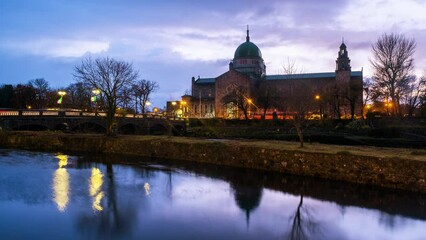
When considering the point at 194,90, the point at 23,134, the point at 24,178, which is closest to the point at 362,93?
the point at 194,90

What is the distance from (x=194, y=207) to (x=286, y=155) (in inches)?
393

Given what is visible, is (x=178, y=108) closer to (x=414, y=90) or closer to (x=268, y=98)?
(x=268, y=98)

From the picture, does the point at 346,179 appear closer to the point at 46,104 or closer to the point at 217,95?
the point at 217,95

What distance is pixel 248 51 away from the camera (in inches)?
4464

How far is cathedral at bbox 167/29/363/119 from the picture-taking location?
75438 millimetres

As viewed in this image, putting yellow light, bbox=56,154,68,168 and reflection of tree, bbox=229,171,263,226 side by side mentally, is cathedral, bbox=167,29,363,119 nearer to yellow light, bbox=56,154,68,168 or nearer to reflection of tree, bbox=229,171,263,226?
yellow light, bbox=56,154,68,168

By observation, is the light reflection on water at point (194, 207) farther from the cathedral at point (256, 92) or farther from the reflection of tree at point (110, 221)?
the cathedral at point (256, 92)

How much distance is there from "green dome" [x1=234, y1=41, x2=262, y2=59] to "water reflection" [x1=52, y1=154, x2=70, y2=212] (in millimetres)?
91269

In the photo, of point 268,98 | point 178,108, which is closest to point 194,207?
point 268,98

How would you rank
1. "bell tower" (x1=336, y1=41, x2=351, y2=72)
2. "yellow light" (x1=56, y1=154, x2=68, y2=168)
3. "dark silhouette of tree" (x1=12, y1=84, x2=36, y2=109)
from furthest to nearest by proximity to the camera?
"bell tower" (x1=336, y1=41, x2=351, y2=72) → "dark silhouette of tree" (x1=12, y1=84, x2=36, y2=109) → "yellow light" (x1=56, y1=154, x2=68, y2=168)

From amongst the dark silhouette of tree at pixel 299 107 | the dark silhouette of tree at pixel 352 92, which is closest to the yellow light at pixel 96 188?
the dark silhouette of tree at pixel 299 107

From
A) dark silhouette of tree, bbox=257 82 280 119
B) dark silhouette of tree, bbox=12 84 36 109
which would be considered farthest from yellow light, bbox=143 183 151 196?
dark silhouette of tree, bbox=12 84 36 109

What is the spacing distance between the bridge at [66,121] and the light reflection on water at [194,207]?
20786 mm

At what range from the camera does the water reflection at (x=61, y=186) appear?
52.8 feet
